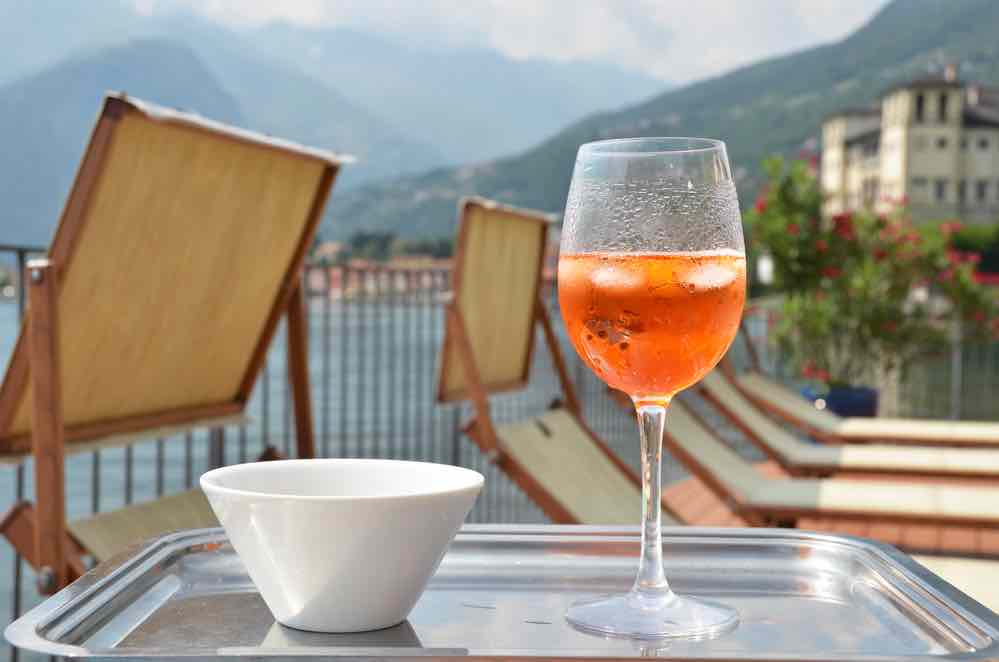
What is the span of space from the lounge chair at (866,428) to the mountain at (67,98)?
73.8ft

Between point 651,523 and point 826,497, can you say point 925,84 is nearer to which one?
point 826,497

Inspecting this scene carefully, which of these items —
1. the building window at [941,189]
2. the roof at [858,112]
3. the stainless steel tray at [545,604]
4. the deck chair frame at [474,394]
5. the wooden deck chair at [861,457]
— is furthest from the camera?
the roof at [858,112]

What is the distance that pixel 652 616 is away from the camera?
30.9 inches

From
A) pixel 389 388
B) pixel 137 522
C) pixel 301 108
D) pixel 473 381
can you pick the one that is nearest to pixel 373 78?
pixel 301 108

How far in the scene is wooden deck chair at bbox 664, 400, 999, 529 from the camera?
12.3 ft

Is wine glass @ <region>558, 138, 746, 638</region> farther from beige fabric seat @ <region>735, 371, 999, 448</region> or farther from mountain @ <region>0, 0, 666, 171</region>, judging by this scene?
mountain @ <region>0, 0, 666, 171</region>

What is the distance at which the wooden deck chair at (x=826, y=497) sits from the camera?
12.3 ft

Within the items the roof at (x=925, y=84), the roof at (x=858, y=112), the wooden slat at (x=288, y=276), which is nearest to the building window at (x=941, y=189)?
the roof at (x=925, y=84)

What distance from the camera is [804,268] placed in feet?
30.6

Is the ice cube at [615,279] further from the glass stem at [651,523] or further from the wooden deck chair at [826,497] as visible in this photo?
the wooden deck chair at [826,497]

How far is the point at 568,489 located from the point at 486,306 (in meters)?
0.71

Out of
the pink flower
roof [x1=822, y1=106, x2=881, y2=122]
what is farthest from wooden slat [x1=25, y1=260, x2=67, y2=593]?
roof [x1=822, y1=106, x2=881, y2=122]

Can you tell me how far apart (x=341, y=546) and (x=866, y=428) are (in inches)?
222

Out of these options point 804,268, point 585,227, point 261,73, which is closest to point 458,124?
point 261,73
